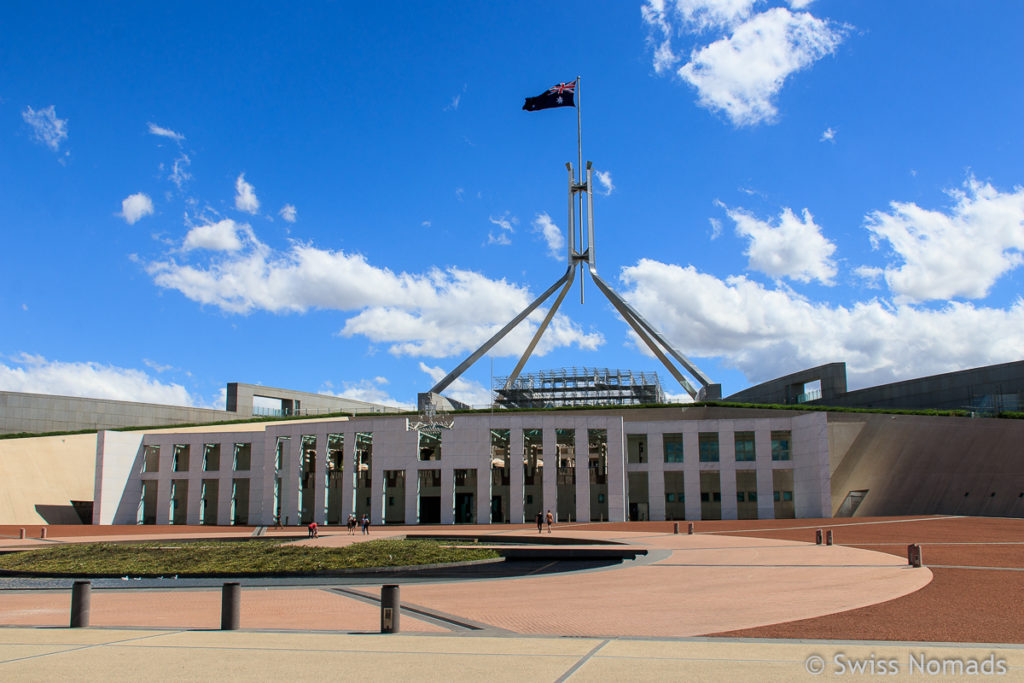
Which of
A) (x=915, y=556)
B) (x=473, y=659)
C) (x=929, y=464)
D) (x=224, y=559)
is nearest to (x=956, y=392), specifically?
(x=929, y=464)

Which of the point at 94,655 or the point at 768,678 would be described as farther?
the point at 94,655

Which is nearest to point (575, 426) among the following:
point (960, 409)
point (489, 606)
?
point (960, 409)

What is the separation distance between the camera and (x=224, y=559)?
25453mm

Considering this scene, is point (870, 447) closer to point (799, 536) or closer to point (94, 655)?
point (799, 536)

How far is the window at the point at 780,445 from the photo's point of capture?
52.0 meters

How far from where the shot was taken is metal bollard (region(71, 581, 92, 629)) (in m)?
12.8

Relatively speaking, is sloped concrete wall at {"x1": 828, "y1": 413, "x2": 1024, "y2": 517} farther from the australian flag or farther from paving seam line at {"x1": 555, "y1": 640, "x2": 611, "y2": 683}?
paving seam line at {"x1": 555, "y1": 640, "x2": 611, "y2": 683}

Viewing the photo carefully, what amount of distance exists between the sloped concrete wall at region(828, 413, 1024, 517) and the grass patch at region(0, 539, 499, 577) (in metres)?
31.3

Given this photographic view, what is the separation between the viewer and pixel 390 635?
1166cm

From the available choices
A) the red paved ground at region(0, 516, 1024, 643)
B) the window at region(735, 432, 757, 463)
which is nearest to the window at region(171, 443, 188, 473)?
the window at region(735, 432, 757, 463)

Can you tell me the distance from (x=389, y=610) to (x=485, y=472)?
39.4 metres

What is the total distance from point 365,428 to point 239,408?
3408 centimetres

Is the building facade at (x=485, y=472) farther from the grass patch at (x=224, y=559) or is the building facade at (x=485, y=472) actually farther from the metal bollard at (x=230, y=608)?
the metal bollard at (x=230, y=608)

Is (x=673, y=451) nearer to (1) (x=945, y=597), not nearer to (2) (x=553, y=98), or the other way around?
(2) (x=553, y=98)
